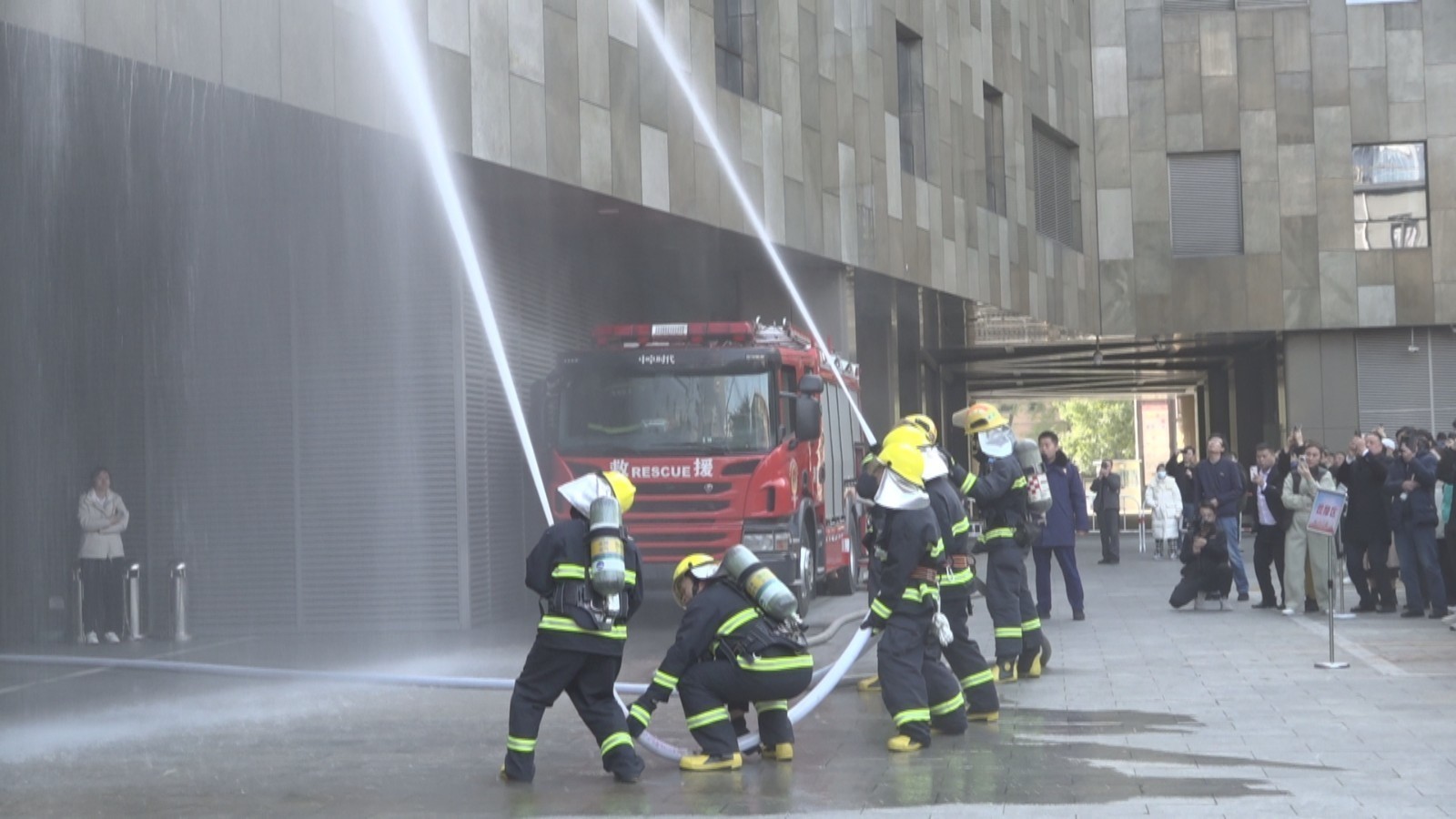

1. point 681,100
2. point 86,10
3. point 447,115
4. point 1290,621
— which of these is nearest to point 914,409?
point 681,100

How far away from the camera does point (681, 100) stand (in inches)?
770

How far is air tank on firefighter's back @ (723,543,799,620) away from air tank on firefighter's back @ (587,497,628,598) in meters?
0.71

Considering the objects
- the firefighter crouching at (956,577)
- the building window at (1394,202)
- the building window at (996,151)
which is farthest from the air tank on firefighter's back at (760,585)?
the building window at (1394,202)

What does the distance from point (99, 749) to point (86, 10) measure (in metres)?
4.77

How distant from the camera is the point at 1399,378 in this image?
3519 cm

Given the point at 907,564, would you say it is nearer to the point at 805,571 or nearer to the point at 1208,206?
the point at 805,571

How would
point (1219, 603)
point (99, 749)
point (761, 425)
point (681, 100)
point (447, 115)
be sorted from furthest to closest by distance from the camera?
point (681, 100) → point (1219, 603) → point (761, 425) → point (447, 115) → point (99, 749)

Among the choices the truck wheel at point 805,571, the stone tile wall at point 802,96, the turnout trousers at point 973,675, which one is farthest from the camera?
the truck wheel at point 805,571

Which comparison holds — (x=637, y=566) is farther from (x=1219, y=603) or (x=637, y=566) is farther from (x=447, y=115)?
(x=1219, y=603)

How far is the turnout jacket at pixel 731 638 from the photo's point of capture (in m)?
8.45

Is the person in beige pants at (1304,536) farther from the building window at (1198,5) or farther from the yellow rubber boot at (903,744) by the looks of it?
the building window at (1198,5)

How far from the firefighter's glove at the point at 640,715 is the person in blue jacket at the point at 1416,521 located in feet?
32.8

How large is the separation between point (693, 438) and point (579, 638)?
7958 millimetres

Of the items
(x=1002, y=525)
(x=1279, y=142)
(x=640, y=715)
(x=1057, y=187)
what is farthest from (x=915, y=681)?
(x=1279, y=142)
